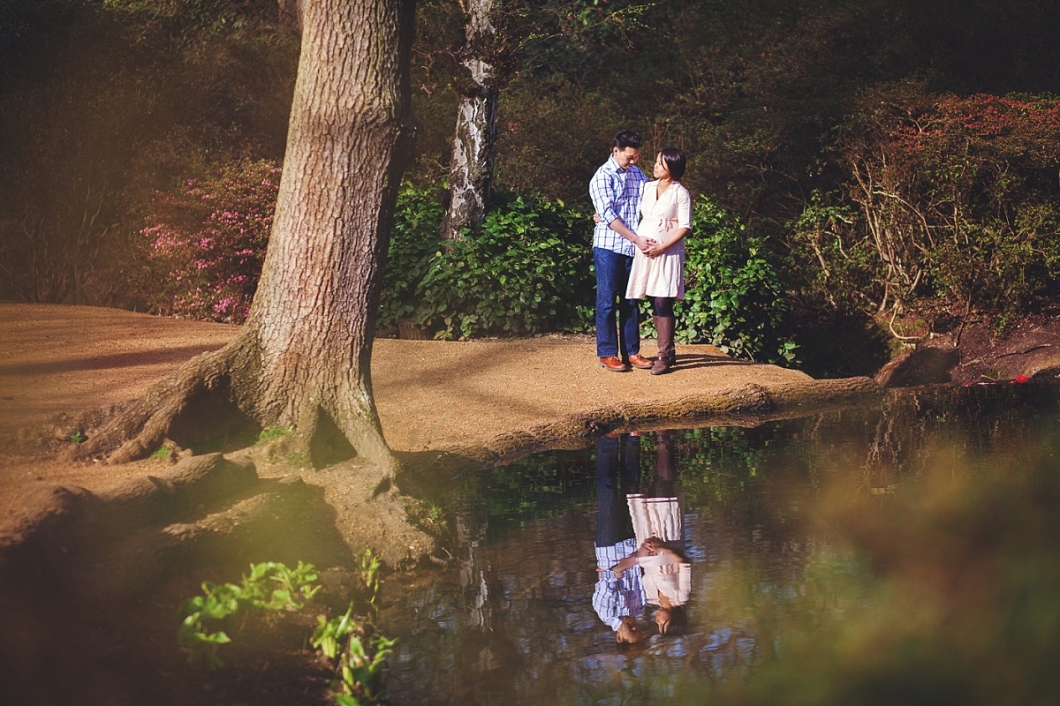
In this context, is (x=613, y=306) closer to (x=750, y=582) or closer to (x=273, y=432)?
(x=273, y=432)

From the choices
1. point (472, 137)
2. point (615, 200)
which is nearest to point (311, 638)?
point (615, 200)

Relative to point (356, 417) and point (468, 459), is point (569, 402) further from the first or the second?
point (356, 417)

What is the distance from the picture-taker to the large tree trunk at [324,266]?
6273 mm

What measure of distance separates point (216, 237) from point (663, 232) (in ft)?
19.1

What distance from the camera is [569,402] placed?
9.08 meters

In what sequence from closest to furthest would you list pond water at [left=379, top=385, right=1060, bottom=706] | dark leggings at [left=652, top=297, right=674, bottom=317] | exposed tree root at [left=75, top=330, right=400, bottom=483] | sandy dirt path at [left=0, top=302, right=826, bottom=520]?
1. pond water at [left=379, top=385, right=1060, bottom=706]
2. exposed tree root at [left=75, top=330, right=400, bottom=483]
3. sandy dirt path at [left=0, top=302, right=826, bottom=520]
4. dark leggings at [left=652, top=297, right=674, bottom=317]

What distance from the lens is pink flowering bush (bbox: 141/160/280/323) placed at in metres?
12.9

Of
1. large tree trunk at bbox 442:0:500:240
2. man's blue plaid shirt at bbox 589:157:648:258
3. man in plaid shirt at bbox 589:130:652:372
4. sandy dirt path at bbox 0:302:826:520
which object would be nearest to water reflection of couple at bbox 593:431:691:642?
sandy dirt path at bbox 0:302:826:520

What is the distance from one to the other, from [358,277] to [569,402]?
3107mm

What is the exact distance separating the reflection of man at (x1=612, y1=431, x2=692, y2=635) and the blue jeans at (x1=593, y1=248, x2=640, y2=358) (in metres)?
2.72

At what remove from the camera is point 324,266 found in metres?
6.35

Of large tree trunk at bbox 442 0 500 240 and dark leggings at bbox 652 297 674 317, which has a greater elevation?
large tree trunk at bbox 442 0 500 240

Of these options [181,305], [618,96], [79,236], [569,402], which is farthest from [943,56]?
[79,236]

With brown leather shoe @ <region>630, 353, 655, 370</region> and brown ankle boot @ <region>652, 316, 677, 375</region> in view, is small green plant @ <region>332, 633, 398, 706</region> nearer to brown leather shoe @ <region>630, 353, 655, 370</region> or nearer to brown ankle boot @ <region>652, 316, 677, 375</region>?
brown ankle boot @ <region>652, 316, 677, 375</region>
